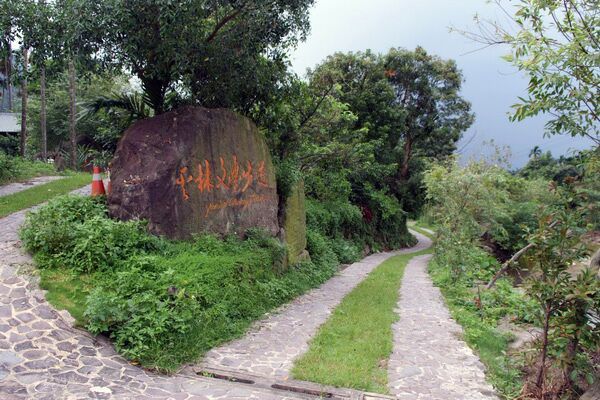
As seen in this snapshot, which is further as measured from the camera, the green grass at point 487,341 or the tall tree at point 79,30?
the tall tree at point 79,30

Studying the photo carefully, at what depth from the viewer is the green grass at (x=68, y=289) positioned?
18.5ft

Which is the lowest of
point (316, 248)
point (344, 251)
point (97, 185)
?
point (344, 251)

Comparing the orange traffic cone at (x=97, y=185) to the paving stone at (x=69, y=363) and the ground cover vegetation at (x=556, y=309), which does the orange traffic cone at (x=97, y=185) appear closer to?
the paving stone at (x=69, y=363)

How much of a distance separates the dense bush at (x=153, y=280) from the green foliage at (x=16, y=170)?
713cm

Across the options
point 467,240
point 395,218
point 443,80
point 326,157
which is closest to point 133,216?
point 467,240

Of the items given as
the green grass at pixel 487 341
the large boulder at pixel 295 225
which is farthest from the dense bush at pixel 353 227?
the green grass at pixel 487 341

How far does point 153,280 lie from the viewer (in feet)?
20.1

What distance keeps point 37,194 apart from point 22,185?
1812mm

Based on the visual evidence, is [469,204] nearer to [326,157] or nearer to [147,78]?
[326,157]

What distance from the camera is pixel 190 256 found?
23.5 feet

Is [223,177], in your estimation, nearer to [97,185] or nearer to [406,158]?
[97,185]

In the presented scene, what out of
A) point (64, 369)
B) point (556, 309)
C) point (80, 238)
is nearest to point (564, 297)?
point (556, 309)

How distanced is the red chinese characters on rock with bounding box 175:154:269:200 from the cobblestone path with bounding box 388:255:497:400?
3859mm

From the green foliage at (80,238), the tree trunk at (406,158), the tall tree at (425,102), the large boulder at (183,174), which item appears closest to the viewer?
the green foliage at (80,238)
